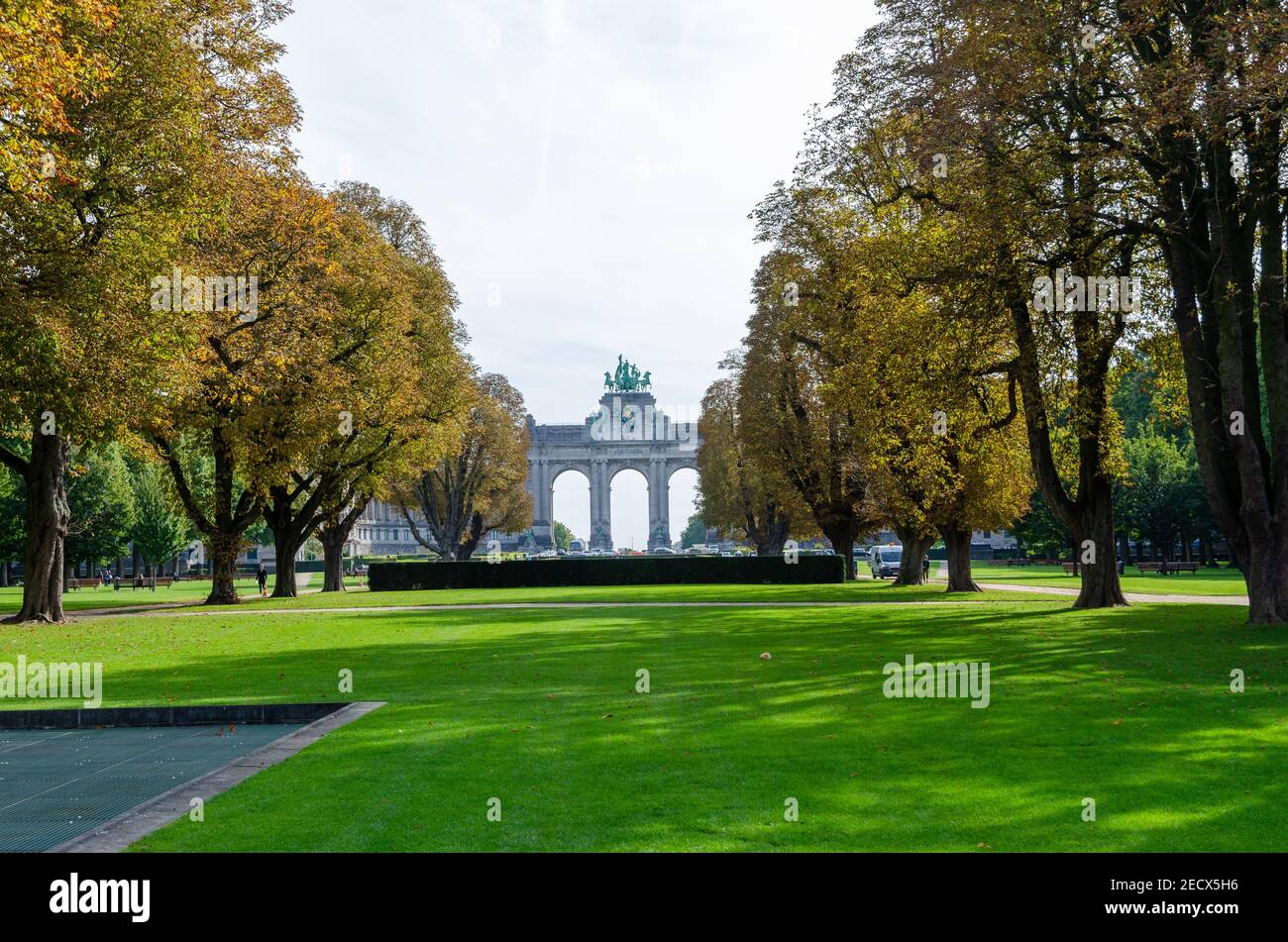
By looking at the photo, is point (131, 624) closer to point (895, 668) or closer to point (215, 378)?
point (215, 378)

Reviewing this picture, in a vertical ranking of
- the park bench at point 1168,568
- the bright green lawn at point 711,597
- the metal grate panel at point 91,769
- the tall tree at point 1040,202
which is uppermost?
the tall tree at point 1040,202

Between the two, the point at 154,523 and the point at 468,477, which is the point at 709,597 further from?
the point at 154,523

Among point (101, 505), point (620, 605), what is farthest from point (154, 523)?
point (620, 605)

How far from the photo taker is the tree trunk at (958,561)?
39781mm

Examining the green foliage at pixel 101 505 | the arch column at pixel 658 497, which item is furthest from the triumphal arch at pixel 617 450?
the green foliage at pixel 101 505

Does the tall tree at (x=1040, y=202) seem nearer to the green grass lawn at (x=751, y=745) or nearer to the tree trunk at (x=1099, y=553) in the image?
the tree trunk at (x=1099, y=553)

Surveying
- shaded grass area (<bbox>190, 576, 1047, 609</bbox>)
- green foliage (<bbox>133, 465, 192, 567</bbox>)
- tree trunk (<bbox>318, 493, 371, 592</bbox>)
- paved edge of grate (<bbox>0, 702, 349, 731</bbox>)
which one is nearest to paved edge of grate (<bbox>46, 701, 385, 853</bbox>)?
paved edge of grate (<bbox>0, 702, 349, 731</bbox>)

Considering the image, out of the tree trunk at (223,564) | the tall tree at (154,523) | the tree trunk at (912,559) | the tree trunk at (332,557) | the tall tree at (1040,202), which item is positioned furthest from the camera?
the tall tree at (154,523)

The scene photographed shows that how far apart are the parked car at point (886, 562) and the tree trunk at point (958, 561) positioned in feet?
75.4

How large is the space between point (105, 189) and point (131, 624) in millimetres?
11433

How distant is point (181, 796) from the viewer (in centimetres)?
820

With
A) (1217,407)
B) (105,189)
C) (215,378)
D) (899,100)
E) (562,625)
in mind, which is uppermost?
(899,100)
